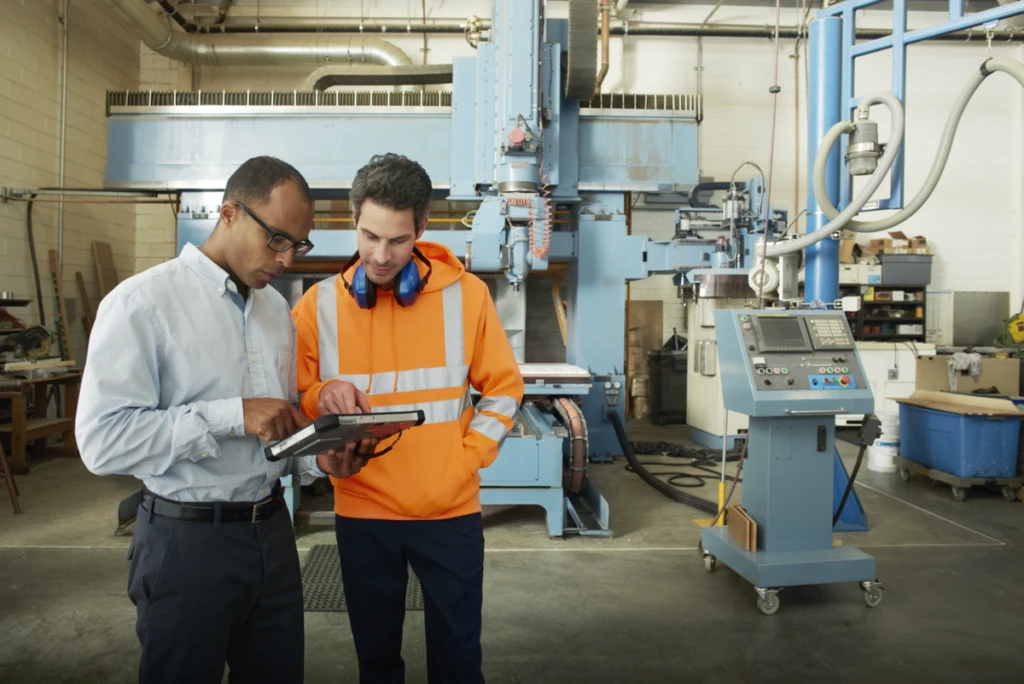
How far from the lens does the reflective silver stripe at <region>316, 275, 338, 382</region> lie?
1.52m

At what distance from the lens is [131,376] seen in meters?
1.12

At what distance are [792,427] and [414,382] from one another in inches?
75.4

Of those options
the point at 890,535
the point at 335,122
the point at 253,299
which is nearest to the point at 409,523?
the point at 253,299

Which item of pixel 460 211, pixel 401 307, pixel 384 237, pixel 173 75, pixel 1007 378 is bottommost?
pixel 1007 378

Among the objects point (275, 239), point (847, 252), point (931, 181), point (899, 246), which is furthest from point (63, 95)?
point (899, 246)

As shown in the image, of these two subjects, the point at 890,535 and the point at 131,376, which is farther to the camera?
the point at 890,535

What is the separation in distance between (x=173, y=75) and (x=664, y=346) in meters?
6.23

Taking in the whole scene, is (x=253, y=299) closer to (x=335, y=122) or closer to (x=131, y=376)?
(x=131, y=376)

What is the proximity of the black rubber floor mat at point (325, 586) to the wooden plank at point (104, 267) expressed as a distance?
4.63 m

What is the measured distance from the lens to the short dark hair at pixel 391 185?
140 centimetres

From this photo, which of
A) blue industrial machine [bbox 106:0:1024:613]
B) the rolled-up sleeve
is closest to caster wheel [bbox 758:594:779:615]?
blue industrial machine [bbox 106:0:1024:613]

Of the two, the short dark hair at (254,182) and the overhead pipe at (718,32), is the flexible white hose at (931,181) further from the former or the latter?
the overhead pipe at (718,32)

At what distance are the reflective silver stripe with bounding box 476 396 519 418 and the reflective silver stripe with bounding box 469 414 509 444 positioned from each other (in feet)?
0.07

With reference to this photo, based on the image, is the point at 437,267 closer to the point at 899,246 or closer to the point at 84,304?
the point at 84,304
